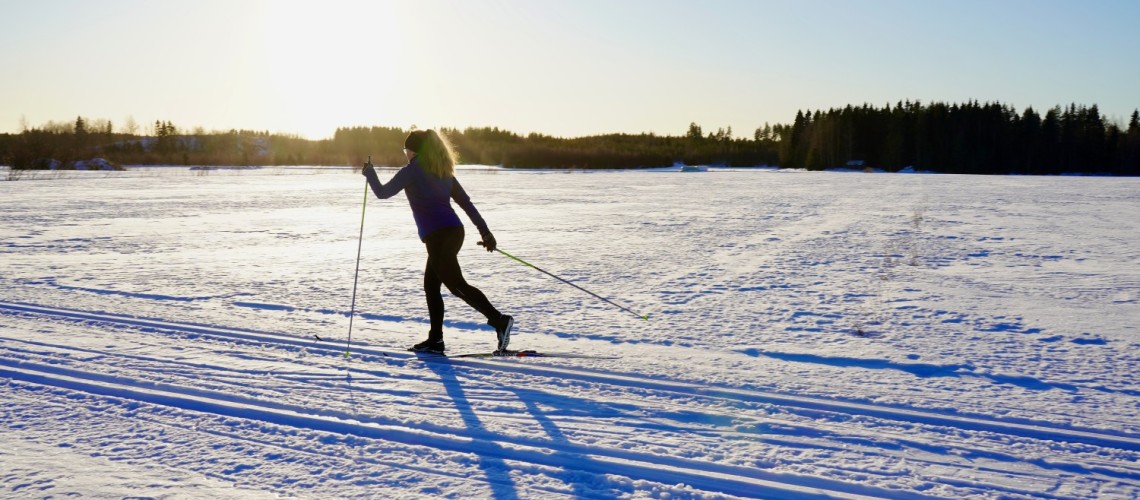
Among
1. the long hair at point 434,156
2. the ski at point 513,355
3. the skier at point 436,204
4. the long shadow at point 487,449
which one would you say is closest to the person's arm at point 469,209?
the skier at point 436,204

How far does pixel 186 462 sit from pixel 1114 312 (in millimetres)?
8111

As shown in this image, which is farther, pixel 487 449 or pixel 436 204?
pixel 436 204

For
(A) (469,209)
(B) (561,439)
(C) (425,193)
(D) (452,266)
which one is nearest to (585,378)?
(B) (561,439)

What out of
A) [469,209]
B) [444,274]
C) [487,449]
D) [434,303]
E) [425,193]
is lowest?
[487,449]

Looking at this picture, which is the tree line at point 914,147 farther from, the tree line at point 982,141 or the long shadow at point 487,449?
the long shadow at point 487,449

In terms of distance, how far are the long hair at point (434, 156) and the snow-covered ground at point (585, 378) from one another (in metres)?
1.41

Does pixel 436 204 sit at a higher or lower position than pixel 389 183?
lower

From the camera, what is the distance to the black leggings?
5.68 meters

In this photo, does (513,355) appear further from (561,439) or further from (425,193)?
(561,439)

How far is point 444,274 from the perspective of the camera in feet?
18.8

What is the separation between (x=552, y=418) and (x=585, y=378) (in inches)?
34.6

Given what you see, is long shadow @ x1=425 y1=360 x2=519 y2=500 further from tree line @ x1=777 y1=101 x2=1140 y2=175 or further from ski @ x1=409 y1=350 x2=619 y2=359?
tree line @ x1=777 y1=101 x2=1140 y2=175

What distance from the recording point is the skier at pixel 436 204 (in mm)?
5582

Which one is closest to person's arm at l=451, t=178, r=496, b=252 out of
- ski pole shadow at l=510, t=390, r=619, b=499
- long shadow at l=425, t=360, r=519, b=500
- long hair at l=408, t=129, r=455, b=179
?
long hair at l=408, t=129, r=455, b=179
